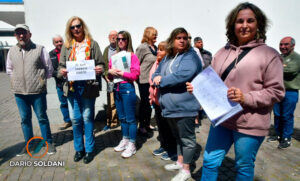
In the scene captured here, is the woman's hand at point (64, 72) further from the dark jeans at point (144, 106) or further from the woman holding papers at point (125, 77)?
the dark jeans at point (144, 106)

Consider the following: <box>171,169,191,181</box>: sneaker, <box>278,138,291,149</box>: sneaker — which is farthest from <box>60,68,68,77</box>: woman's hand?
<box>278,138,291,149</box>: sneaker

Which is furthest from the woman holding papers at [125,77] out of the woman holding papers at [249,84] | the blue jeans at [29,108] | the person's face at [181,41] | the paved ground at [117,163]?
the woman holding papers at [249,84]

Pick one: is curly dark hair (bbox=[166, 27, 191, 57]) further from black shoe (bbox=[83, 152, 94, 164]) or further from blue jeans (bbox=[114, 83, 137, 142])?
black shoe (bbox=[83, 152, 94, 164])

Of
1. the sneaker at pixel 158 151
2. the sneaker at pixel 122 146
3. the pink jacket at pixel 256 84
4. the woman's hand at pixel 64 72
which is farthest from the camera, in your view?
the sneaker at pixel 122 146

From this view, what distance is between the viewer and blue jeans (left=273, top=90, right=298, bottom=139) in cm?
383

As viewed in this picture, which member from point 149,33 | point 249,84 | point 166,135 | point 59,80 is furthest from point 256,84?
point 59,80

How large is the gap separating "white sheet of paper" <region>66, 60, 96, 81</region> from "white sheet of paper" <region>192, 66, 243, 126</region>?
1.72 metres

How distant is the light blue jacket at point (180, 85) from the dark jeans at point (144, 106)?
5.85ft

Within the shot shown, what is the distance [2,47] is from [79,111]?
77.2 ft

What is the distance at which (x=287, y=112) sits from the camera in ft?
12.7

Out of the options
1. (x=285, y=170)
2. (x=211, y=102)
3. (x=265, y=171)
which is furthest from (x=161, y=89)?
(x=285, y=170)

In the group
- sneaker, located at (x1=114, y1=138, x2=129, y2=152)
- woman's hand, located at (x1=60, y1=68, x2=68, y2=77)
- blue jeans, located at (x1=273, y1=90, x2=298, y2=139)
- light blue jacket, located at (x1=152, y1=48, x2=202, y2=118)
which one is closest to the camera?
light blue jacket, located at (x1=152, y1=48, x2=202, y2=118)

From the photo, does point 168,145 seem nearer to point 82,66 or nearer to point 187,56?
point 187,56

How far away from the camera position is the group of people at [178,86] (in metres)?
1.72
